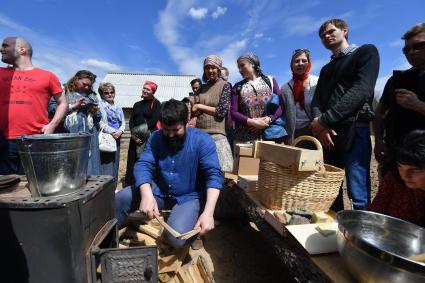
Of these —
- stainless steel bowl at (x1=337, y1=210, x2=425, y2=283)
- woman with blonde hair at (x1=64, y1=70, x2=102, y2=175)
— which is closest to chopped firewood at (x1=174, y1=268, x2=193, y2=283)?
stainless steel bowl at (x1=337, y1=210, x2=425, y2=283)

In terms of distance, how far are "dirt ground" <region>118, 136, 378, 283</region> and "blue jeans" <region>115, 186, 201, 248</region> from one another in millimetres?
499

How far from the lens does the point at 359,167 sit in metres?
2.37

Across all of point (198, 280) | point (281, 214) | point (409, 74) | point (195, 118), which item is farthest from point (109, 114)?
point (409, 74)

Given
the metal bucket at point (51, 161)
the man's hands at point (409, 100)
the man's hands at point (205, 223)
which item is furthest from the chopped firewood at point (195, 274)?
the man's hands at point (409, 100)

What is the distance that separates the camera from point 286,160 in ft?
6.34

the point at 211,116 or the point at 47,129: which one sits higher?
the point at 211,116

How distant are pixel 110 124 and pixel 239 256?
9.37 feet

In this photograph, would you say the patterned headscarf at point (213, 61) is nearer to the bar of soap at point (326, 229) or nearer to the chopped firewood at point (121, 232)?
the chopped firewood at point (121, 232)

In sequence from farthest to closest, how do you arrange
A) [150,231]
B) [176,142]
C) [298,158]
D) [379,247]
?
[150,231] < [176,142] < [298,158] < [379,247]

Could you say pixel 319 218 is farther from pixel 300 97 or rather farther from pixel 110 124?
pixel 110 124

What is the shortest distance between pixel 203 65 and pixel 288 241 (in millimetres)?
2323

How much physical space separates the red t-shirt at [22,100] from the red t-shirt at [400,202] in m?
2.99

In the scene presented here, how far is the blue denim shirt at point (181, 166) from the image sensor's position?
2.54m

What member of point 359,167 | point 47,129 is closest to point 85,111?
point 47,129
